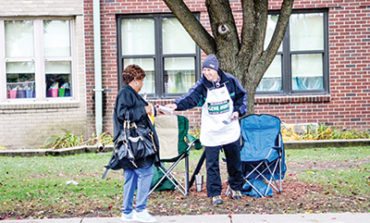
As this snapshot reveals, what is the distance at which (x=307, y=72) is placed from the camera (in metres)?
15.1

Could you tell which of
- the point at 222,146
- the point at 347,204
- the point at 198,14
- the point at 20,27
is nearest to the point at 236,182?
the point at 222,146

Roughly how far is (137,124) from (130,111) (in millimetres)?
159

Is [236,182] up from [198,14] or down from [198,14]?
down

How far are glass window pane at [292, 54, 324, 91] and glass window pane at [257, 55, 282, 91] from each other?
0.33 metres

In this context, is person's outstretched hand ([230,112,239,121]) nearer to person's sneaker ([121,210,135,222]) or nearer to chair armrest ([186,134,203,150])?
chair armrest ([186,134,203,150])

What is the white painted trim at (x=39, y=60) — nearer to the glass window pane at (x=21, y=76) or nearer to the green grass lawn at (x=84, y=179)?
the glass window pane at (x=21, y=76)

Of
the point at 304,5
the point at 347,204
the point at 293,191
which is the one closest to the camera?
the point at 347,204

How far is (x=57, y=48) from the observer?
49.4 ft

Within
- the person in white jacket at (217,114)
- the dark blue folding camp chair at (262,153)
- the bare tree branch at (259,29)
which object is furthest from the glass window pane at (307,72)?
the person in white jacket at (217,114)

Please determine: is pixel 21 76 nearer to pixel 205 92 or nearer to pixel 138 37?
pixel 138 37

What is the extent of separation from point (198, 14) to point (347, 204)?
27.0 feet

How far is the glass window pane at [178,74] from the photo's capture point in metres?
15.2

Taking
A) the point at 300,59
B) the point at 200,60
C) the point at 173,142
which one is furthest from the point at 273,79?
the point at 173,142

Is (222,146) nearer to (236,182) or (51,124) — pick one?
(236,182)
